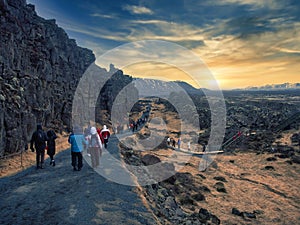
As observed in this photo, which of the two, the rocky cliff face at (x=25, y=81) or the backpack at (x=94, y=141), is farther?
the rocky cliff face at (x=25, y=81)

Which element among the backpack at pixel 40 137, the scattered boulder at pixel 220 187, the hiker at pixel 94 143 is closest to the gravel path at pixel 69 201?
the hiker at pixel 94 143

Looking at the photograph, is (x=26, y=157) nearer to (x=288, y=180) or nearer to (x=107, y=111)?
(x=288, y=180)

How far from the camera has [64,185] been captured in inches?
378

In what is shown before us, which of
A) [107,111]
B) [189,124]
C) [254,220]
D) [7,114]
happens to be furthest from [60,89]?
[189,124]

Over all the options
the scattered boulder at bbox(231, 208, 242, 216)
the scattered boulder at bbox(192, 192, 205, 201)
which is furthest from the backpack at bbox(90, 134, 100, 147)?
the scattered boulder at bbox(231, 208, 242, 216)

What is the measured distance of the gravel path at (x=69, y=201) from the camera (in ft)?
23.5

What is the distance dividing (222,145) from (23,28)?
3652 centimetres

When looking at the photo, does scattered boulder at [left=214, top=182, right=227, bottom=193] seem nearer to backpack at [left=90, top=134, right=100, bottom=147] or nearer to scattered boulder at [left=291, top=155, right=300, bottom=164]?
scattered boulder at [left=291, top=155, right=300, bottom=164]

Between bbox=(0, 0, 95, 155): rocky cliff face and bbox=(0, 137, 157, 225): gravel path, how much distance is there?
7.71 meters

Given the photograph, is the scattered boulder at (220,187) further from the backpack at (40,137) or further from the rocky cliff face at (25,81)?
the rocky cliff face at (25,81)

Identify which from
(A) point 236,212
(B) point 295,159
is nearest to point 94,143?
(A) point 236,212

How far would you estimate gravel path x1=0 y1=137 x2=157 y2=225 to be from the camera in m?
7.16

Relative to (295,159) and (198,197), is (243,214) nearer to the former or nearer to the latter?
(198,197)

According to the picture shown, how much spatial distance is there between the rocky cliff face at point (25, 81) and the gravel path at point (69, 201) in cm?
771
